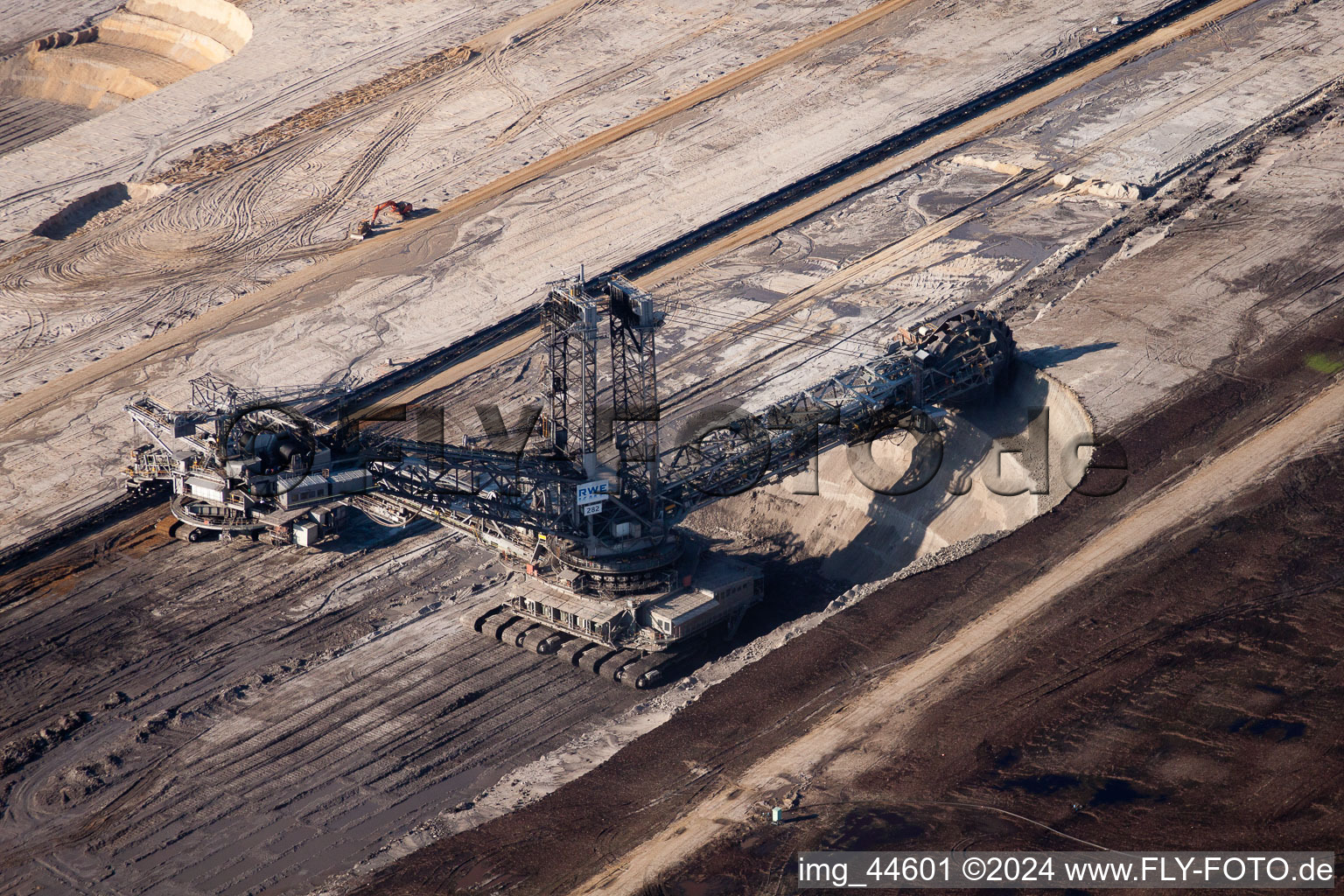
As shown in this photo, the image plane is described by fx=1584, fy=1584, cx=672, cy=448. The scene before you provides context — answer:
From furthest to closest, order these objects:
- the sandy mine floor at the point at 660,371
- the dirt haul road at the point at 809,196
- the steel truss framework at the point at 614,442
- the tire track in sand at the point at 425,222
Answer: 1. the dirt haul road at the point at 809,196
2. the tire track in sand at the point at 425,222
3. the steel truss framework at the point at 614,442
4. the sandy mine floor at the point at 660,371

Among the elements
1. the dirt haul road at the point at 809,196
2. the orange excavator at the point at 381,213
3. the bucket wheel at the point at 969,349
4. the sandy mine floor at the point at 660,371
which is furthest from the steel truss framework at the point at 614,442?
the orange excavator at the point at 381,213

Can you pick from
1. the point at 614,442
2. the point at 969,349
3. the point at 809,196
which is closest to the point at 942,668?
the point at 614,442

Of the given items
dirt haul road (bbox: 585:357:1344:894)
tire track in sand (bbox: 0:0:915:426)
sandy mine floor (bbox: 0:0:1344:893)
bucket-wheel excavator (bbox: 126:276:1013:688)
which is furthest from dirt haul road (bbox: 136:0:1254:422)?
dirt haul road (bbox: 585:357:1344:894)

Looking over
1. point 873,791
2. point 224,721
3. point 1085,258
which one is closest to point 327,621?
point 224,721

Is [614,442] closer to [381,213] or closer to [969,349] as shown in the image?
[969,349]

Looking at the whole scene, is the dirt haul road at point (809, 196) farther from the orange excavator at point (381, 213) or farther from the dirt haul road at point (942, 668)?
the dirt haul road at point (942, 668)
